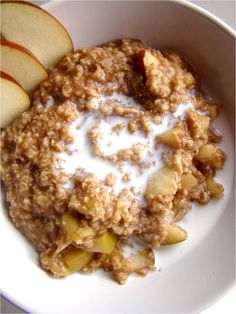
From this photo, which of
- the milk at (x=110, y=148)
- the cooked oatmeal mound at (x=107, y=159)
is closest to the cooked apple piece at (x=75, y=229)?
the cooked oatmeal mound at (x=107, y=159)

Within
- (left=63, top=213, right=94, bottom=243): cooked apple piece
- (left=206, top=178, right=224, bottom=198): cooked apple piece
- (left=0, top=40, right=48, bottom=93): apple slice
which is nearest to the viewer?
(left=63, top=213, right=94, bottom=243): cooked apple piece

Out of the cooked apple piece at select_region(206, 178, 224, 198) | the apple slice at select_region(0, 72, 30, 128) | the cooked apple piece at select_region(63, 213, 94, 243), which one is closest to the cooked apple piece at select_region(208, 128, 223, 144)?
the cooked apple piece at select_region(206, 178, 224, 198)

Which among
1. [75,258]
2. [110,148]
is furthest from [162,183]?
[75,258]

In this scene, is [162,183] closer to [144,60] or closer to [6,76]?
[144,60]

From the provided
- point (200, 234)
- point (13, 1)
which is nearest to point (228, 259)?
point (200, 234)

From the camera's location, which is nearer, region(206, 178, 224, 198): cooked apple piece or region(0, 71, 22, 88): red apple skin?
region(0, 71, 22, 88): red apple skin

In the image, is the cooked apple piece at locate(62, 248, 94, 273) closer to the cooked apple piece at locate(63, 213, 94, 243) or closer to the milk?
the cooked apple piece at locate(63, 213, 94, 243)
